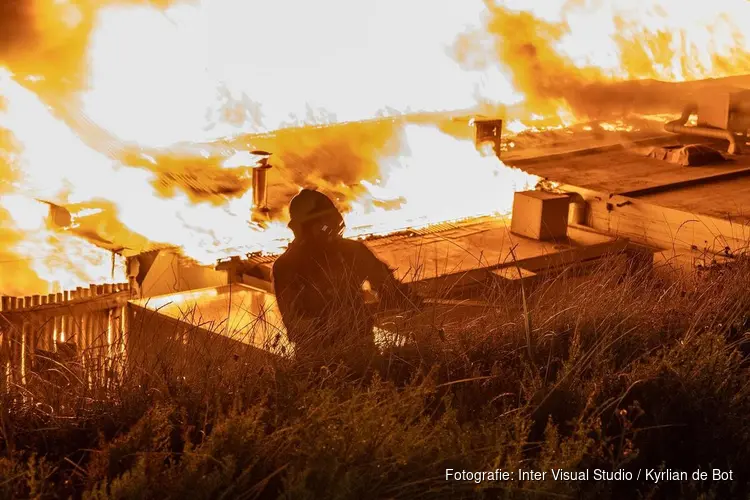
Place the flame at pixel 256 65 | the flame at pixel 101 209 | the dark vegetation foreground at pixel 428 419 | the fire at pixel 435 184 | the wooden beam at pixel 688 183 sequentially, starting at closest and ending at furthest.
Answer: the dark vegetation foreground at pixel 428 419, the flame at pixel 101 209, the flame at pixel 256 65, the fire at pixel 435 184, the wooden beam at pixel 688 183

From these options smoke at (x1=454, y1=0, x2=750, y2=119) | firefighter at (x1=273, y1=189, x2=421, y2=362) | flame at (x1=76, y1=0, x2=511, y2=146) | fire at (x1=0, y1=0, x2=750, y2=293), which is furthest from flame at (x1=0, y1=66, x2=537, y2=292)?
smoke at (x1=454, y1=0, x2=750, y2=119)

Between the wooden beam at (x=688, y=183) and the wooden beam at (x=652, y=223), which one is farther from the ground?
the wooden beam at (x=688, y=183)

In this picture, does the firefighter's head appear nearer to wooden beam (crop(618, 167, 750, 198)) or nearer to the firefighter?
the firefighter

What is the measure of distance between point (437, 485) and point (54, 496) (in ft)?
3.19

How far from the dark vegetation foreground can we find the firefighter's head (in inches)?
45.7

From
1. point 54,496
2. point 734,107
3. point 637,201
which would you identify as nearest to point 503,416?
point 54,496

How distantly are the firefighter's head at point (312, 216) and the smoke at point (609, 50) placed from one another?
280 inches

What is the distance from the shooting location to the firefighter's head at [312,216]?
16.3ft

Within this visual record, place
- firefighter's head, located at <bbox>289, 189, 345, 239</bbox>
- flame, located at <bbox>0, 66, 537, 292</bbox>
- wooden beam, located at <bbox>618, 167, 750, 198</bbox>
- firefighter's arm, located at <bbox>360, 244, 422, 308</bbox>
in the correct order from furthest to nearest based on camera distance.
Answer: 1. wooden beam, located at <bbox>618, 167, 750, 198</bbox>
2. flame, located at <bbox>0, 66, 537, 292</bbox>
3. firefighter's head, located at <bbox>289, 189, 345, 239</bbox>
4. firefighter's arm, located at <bbox>360, 244, 422, 308</bbox>

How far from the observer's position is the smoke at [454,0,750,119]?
41.3ft

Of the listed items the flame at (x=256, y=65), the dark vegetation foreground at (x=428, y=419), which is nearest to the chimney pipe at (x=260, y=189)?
the flame at (x=256, y=65)

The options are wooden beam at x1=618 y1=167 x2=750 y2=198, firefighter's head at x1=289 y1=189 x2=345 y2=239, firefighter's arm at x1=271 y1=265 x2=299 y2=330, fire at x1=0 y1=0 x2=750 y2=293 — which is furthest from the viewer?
wooden beam at x1=618 y1=167 x2=750 y2=198

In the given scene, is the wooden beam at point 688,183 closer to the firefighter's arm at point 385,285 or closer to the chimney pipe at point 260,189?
the chimney pipe at point 260,189

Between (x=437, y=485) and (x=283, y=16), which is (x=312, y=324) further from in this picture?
(x=283, y=16)
